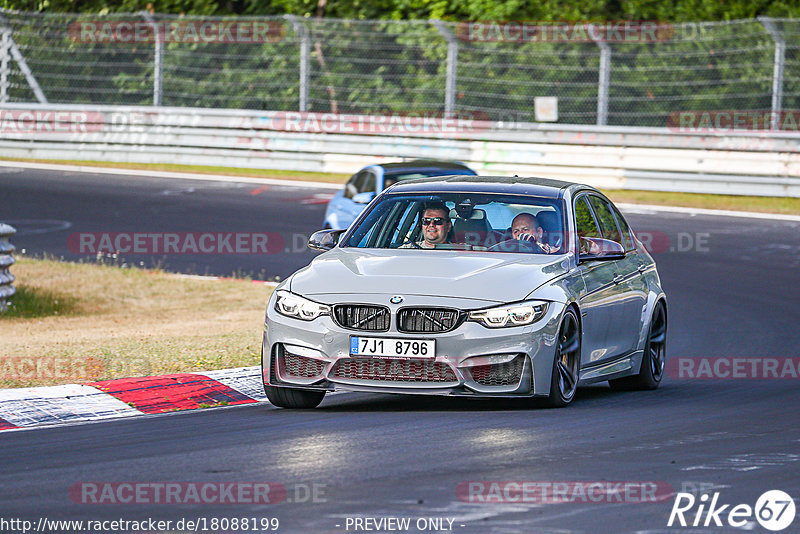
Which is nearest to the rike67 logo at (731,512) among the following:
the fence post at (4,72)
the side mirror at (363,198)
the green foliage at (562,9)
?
the side mirror at (363,198)

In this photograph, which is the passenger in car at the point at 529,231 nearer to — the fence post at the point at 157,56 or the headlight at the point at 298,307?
the headlight at the point at 298,307

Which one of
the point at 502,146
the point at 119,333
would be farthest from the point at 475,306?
the point at 502,146

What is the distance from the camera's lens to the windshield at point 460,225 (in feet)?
31.1

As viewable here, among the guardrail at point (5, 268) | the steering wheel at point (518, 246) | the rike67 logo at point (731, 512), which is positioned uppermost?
the steering wheel at point (518, 246)

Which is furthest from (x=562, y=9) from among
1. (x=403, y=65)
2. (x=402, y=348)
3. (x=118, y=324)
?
(x=402, y=348)

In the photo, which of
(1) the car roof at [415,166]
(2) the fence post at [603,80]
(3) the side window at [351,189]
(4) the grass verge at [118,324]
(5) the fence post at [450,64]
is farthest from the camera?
(5) the fence post at [450,64]

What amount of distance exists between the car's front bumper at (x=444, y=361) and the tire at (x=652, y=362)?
6.75 ft

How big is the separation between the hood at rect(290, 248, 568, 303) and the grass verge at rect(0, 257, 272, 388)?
80.6 inches

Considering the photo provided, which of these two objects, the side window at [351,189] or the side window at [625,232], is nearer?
the side window at [625,232]

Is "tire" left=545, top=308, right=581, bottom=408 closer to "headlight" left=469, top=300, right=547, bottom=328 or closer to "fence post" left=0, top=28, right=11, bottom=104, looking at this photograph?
"headlight" left=469, top=300, right=547, bottom=328

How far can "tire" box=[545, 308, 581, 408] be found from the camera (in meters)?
8.66

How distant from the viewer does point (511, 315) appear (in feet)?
27.6

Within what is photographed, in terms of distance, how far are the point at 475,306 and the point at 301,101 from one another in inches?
846

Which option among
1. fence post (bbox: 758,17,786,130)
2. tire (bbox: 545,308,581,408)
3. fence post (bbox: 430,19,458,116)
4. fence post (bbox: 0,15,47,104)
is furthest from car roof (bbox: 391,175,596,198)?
fence post (bbox: 0,15,47,104)
